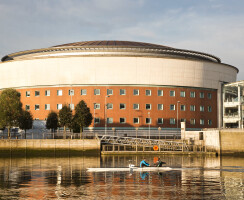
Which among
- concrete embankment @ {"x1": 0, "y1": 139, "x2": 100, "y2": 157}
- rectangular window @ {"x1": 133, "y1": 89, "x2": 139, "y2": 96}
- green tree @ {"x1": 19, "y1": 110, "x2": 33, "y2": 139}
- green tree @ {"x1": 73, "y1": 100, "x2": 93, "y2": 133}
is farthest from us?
rectangular window @ {"x1": 133, "y1": 89, "x2": 139, "y2": 96}

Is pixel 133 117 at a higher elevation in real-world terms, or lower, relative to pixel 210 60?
lower

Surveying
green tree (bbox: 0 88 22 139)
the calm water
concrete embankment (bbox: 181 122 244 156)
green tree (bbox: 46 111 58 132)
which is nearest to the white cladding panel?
green tree (bbox: 46 111 58 132)

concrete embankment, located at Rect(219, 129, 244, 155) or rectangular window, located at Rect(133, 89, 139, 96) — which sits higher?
rectangular window, located at Rect(133, 89, 139, 96)

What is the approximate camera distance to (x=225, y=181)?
3881 cm

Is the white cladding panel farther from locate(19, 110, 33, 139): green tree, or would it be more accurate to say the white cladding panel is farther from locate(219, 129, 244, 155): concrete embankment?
locate(219, 129, 244, 155): concrete embankment

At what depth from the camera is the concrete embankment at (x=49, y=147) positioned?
72.3m

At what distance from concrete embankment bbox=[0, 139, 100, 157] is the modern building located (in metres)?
40.1

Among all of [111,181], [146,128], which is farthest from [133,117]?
[111,181]

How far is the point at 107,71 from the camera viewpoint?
92.9 m

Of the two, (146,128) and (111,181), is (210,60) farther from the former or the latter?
(111,181)

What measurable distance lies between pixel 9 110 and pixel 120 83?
26.0m

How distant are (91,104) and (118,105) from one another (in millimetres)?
6239

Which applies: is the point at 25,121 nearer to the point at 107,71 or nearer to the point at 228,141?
the point at 107,71

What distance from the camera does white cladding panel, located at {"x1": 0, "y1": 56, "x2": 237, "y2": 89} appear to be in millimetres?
93000
